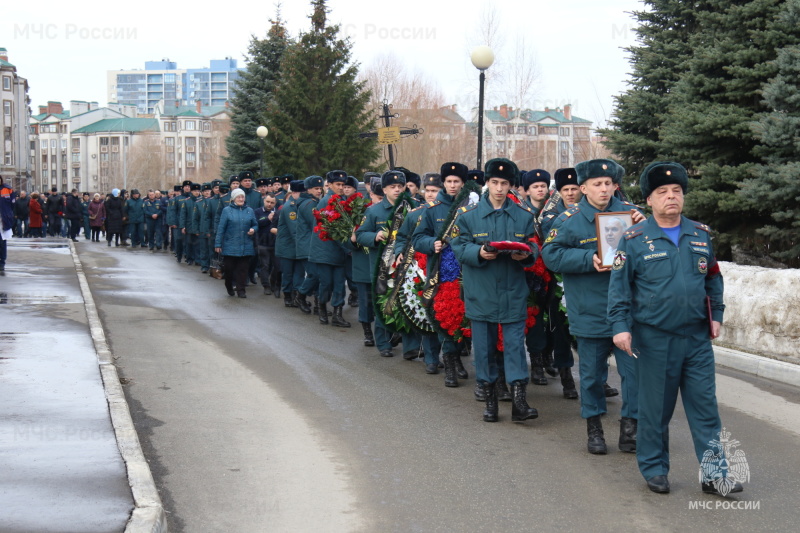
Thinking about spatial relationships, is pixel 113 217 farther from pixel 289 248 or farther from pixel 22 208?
pixel 289 248

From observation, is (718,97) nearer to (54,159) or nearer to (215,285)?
(215,285)

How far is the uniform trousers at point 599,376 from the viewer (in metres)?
6.79

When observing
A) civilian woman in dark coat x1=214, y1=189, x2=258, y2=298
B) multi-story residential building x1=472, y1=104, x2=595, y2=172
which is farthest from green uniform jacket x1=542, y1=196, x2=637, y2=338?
multi-story residential building x1=472, y1=104, x2=595, y2=172

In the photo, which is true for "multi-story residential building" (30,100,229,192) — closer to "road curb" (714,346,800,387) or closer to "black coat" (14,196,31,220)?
"black coat" (14,196,31,220)

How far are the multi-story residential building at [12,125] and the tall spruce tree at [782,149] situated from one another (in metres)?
85.7

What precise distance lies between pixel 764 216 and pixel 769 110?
5.57 feet

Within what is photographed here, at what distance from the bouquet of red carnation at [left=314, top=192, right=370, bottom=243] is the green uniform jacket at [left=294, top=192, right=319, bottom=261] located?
127cm

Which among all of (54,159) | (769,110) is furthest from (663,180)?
(54,159)

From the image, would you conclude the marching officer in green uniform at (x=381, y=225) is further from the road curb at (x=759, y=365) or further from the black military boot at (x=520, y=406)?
the road curb at (x=759, y=365)

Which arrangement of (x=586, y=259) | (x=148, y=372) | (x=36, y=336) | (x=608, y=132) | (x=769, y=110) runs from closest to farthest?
(x=586, y=259), (x=148, y=372), (x=36, y=336), (x=769, y=110), (x=608, y=132)

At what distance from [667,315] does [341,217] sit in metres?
8.21

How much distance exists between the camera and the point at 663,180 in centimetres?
584

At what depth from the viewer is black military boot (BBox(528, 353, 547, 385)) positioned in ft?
31.2

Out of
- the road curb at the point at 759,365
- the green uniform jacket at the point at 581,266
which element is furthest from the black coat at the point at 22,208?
the green uniform jacket at the point at 581,266
